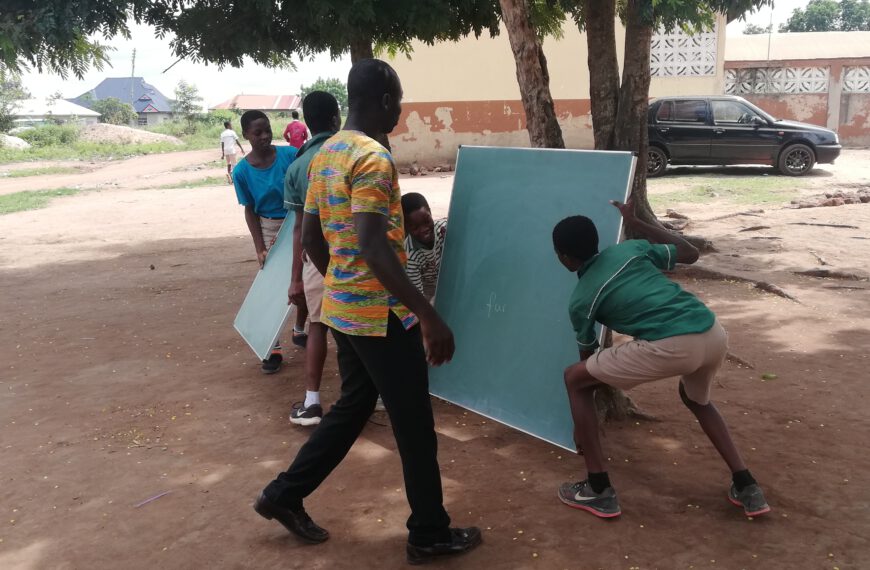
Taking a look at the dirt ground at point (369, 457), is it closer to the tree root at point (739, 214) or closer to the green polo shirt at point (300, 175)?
the green polo shirt at point (300, 175)

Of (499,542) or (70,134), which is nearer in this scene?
(499,542)

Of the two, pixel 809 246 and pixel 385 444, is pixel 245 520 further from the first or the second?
pixel 809 246

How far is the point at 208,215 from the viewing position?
14531 mm

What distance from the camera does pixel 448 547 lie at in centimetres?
294

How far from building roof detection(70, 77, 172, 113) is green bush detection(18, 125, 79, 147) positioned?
36867 mm

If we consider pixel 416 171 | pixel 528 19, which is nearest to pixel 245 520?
pixel 528 19

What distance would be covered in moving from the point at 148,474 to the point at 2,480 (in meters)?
0.75

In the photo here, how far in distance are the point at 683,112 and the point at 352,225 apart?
14.8 meters

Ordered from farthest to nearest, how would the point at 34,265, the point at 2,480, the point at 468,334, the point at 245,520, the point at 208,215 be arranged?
the point at 208,215 → the point at 34,265 → the point at 468,334 → the point at 2,480 → the point at 245,520

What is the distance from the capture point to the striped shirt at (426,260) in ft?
14.0

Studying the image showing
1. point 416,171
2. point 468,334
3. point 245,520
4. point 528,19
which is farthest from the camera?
point 416,171

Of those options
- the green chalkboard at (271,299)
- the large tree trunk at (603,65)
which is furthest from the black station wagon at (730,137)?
the green chalkboard at (271,299)

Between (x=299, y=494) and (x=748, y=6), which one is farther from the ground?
(x=748, y=6)

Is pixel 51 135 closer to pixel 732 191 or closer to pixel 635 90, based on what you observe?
pixel 732 191
